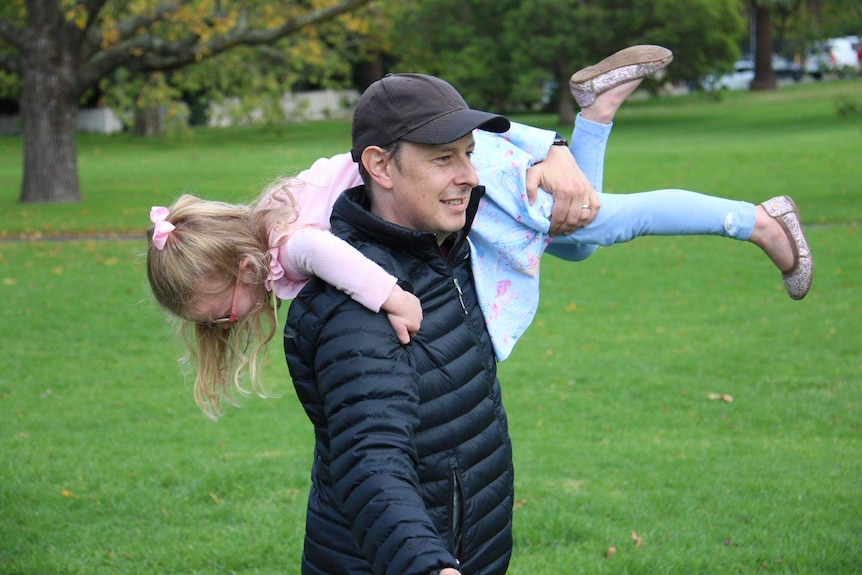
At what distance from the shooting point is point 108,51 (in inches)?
734

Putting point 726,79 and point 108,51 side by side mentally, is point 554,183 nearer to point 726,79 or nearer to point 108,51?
point 108,51

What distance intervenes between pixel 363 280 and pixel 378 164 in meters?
0.31

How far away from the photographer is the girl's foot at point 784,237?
3.23 m

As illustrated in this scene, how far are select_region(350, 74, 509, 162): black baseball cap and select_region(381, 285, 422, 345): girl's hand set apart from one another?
0.35m

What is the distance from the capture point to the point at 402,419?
2.27 metres

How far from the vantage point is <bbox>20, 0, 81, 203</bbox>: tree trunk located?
1833 cm

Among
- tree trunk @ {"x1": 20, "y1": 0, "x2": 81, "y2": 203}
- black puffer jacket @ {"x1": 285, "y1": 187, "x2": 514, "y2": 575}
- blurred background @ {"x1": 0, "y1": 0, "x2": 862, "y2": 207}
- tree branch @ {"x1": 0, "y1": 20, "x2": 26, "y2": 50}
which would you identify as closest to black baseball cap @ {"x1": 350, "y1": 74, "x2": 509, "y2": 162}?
black puffer jacket @ {"x1": 285, "y1": 187, "x2": 514, "y2": 575}

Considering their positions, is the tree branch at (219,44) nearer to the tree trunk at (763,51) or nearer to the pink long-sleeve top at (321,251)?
the pink long-sleeve top at (321,251)

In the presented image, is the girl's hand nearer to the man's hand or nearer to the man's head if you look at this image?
the man's head

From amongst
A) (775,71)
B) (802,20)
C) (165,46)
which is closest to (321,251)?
(165,46)

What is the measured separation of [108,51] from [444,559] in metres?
18.1

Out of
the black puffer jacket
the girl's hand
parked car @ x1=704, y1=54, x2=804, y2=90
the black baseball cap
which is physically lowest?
parked car @ x1=704, y1=54, x2=804, y2=90

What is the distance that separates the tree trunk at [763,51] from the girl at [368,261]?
5053 centimetres

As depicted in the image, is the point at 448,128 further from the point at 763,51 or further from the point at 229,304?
the point at 763,51
